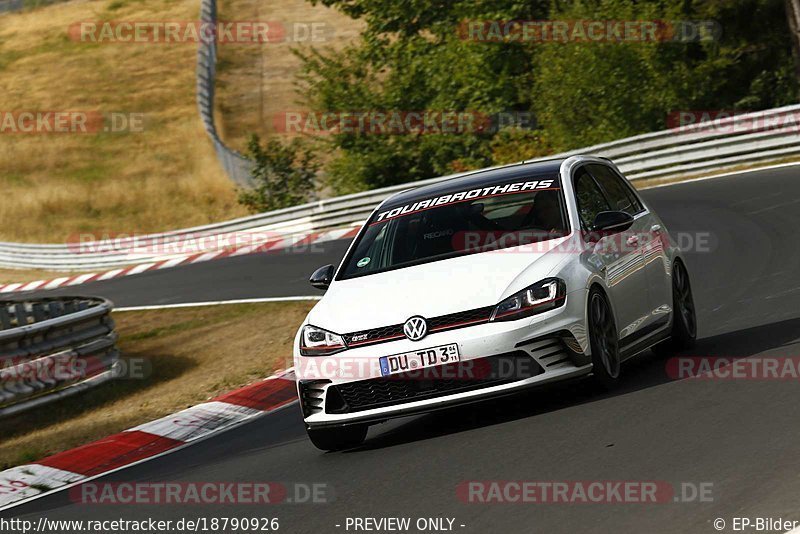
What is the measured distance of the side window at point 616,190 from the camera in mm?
9398

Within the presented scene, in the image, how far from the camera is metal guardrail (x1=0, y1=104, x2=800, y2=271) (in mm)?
22500

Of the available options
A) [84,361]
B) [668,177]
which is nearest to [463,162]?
[668,177]

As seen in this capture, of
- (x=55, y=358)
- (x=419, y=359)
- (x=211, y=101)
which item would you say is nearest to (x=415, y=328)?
(x=419, y=359)

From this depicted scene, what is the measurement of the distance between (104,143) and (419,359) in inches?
1880

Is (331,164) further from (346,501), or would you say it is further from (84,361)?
(346,501)

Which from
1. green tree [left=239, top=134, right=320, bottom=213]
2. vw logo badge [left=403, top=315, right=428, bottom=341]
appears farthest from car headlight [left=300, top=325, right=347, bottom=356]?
green tree [left=239, top=134, right=320, bottom=213]

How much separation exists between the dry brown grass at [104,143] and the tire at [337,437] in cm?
3256

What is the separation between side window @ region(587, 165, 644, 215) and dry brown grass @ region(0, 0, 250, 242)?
102ft

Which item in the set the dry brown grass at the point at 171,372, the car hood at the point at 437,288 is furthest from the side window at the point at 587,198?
the dry brown grass at the point at 171,372

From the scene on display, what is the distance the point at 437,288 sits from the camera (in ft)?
25.4

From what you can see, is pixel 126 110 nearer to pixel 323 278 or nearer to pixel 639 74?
pixel 639 74

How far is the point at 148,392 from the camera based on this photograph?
1245 cm

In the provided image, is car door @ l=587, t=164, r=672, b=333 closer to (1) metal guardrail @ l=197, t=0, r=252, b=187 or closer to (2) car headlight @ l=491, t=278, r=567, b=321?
(2) car headlight @ l=491, t=278, r=567, b=321

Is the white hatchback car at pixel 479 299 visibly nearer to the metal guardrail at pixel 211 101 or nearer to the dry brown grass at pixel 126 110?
the metal guardrail at pixel 211 101
